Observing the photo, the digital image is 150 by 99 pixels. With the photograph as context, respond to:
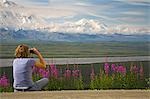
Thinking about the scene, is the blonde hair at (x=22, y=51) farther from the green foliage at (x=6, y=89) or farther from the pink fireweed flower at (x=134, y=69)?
the pink fireweed flower at (x=134, y=69)

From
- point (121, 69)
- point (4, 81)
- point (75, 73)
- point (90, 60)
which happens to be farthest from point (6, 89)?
point (121, 69)

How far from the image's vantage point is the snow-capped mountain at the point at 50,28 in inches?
77.6

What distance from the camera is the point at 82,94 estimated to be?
190 cm

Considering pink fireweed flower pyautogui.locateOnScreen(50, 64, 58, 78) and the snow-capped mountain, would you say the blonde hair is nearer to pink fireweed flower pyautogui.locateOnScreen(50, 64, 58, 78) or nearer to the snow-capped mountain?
the snow-capped mountain

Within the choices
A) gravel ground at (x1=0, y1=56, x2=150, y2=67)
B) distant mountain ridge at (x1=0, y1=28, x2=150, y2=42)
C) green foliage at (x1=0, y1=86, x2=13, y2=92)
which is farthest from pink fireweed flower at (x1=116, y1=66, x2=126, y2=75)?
green foliage at (x1=0, y1=86, x2=13, y2=92)

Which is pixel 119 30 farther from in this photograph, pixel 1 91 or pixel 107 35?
pixel 1 91

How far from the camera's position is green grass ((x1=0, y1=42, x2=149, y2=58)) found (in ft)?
6.51

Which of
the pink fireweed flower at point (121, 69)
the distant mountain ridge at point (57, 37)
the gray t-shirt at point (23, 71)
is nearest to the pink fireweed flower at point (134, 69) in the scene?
the pink fireweed flower at point (121, 69)

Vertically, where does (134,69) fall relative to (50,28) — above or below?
below

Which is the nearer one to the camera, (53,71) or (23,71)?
(23,71)

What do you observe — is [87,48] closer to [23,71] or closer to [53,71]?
[53,71]

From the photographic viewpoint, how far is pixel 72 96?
74.5 inches

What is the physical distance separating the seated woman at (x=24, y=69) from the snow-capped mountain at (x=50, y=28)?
0.30 ft

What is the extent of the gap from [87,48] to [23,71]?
41 cm
